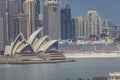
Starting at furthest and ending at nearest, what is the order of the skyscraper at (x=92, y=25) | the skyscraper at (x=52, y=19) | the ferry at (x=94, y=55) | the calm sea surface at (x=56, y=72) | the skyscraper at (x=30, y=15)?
the skyscraper at (x=92, y=25) < the skyscraper at (x=52, y=19) < the skyscraper at (x=30, y=15) < the ferry at (x=94, y=55) < the calm sea surface at (x=56, y=72)

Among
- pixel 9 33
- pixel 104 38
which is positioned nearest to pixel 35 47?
pixel 9 33

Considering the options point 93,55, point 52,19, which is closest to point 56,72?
point 93,55

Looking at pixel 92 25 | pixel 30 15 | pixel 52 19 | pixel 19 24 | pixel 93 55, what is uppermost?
pixel 30 15

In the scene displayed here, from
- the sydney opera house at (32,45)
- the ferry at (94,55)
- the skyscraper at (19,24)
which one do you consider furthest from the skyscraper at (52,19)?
the sydney opera house at (32,45)

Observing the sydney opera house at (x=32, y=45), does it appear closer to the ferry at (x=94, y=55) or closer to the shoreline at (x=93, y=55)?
the ferry at (x=94, y=55)

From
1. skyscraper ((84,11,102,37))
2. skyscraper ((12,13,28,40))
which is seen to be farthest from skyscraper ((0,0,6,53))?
skyscraper ((84,11,102,37))

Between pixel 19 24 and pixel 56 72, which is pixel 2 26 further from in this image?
pixel 56 72
